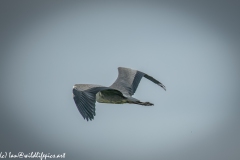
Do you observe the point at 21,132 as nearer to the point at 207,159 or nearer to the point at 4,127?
the point at 4,127

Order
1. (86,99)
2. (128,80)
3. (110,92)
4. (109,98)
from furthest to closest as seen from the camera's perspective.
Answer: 1. (128,80)
2. (109,98)
3. (110,92)
4. (86,99)

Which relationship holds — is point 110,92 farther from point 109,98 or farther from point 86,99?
point 86,99

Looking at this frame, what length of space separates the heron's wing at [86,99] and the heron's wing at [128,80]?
2164 millimetres

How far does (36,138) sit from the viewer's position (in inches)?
2131

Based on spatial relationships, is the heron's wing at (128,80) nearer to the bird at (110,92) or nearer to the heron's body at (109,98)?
the bird at (110,92)

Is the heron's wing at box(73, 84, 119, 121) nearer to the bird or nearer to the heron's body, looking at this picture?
the bird

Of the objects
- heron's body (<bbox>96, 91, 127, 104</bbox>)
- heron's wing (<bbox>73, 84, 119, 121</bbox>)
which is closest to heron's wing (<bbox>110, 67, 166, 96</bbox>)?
heron's body (<bbox>96, 91, 127, 104</bbox>)

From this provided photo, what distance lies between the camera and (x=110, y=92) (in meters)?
15.0

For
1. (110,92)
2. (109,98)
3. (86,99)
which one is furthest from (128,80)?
(86,99)

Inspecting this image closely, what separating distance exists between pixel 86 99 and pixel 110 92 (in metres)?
1.98

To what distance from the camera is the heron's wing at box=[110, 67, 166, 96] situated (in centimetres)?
1605

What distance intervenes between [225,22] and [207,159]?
146m

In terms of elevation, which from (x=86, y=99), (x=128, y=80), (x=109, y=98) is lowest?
(x=86, y=99)

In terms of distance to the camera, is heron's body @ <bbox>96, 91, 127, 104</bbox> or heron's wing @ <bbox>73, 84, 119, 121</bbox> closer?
heron's wing @ <bbox>73, 84, 119, 121</bbox>
